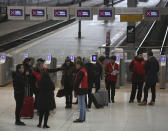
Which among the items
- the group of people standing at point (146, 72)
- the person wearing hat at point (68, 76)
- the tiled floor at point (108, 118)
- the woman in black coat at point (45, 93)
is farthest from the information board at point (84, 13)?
the woman in black coat at point (45, 93)

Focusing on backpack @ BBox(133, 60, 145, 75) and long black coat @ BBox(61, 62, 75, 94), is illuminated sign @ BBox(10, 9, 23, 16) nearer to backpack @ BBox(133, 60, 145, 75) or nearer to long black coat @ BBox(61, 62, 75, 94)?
backpack @ BBox(133, 60, 145, 75)

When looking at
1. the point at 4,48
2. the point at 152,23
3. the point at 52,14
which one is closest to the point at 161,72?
the point at 52,14

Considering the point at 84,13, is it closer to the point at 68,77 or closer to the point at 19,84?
the point at 68,77

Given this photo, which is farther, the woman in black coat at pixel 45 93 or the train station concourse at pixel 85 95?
the train station concourse at pixel 85 95

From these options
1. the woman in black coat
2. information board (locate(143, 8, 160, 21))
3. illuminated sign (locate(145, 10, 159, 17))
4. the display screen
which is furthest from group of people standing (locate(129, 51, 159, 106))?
the display screen

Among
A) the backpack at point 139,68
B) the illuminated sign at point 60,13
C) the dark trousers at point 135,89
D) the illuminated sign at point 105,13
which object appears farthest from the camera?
the illuminated sign at point 60,13

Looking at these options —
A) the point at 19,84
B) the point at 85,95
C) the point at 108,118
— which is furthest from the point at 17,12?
the point at 19,84

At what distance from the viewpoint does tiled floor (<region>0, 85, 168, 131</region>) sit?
10.0 meters

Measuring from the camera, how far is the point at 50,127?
1002cm

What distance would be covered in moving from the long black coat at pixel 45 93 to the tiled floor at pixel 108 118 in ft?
1.96

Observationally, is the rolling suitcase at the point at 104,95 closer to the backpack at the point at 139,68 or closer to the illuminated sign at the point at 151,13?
the backpack at the point at 139,68

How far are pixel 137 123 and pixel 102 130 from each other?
3.54 feet

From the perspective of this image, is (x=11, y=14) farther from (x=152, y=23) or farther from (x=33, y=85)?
(x=33, y=85)

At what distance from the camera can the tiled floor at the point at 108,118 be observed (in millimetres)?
10016
